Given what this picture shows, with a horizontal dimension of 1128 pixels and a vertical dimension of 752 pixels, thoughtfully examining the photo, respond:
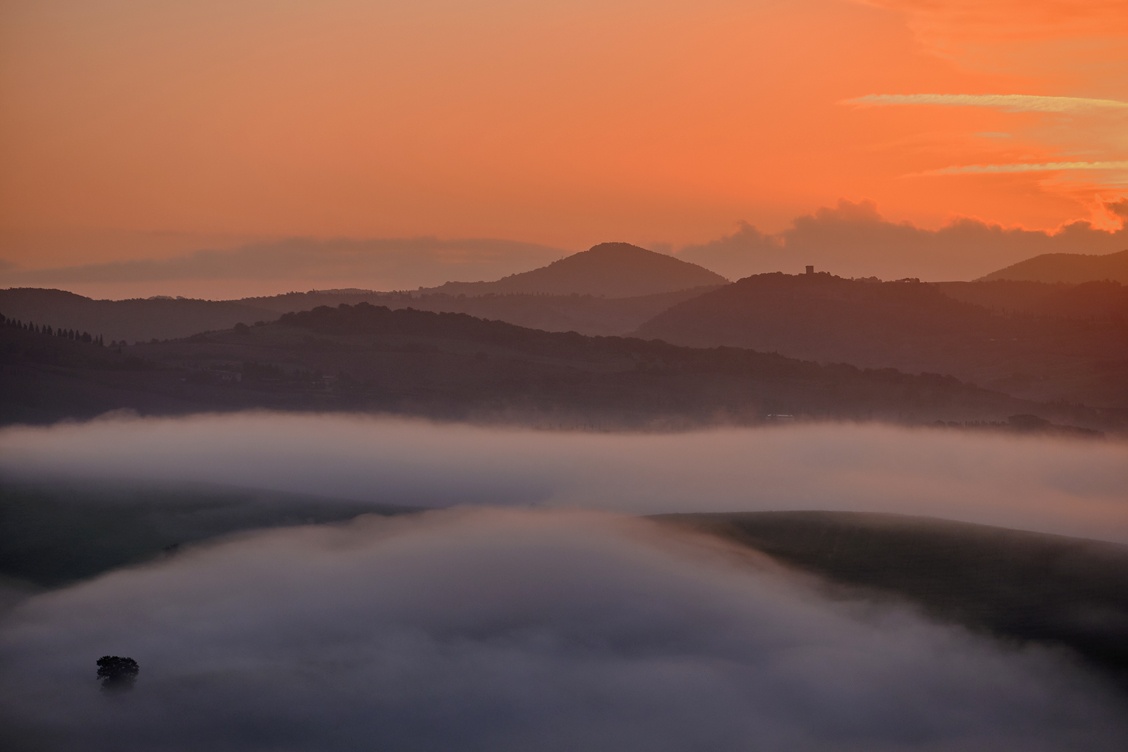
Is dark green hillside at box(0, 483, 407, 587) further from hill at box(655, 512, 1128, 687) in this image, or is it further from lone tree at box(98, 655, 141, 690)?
hill at box(655, 512, 1128, 687)

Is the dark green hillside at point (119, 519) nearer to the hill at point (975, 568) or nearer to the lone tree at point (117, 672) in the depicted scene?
the lone tree at point (117, 672)

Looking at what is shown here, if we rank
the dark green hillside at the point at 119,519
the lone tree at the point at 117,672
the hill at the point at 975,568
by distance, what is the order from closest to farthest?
the lone tree at the point at 117,672 < the hill at the point at 975,568 < the dark green hillside at the point at 119,519

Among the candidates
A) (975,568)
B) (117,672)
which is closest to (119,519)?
(117,672)

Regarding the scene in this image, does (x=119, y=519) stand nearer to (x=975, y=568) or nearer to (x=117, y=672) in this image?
(x=117, y=672)

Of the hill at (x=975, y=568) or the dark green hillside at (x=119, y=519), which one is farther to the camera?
the dark green hillside at (x=119, y=519)

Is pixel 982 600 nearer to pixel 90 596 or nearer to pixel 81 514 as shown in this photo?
pixel 90 596

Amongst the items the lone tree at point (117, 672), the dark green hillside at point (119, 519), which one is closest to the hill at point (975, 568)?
the dark green hillside at point (119, 519)
